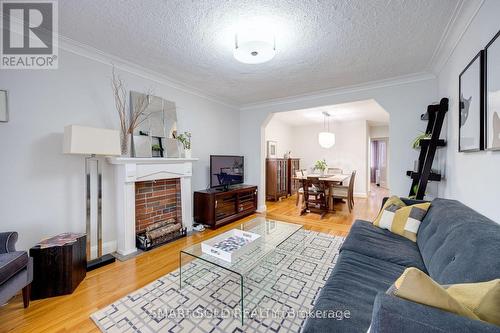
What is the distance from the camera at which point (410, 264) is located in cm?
151

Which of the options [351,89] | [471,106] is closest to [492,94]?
[471,106]

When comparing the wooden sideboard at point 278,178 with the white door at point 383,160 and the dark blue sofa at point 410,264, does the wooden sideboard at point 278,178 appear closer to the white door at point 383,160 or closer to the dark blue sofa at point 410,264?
the dark blue sofa at point 410,264

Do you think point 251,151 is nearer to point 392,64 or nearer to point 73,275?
point 392,64

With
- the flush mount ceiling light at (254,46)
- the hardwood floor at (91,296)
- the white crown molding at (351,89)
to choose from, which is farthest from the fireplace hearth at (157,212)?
the white crown molding at (351,89)

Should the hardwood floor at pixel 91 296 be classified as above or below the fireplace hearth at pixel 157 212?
below

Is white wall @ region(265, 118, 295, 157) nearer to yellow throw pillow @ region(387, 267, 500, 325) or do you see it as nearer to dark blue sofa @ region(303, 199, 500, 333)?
dark blue sofa @ region(303, 199, 500, 333)

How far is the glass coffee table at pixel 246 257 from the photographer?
166 centimetres

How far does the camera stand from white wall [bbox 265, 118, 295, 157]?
6363 millimetres

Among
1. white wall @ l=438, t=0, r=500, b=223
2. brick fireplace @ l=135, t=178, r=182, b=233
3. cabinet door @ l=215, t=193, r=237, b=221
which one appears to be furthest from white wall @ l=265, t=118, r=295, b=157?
white wall @ l=438, t=0, r=500, b=223

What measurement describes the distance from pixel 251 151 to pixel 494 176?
379cm

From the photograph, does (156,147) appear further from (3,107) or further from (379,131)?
(379,131)

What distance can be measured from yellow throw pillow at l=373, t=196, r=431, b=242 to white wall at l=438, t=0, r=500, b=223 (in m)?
0.36

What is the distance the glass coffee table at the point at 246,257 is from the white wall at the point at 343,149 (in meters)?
4.84

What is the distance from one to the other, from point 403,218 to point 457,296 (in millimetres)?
1510
